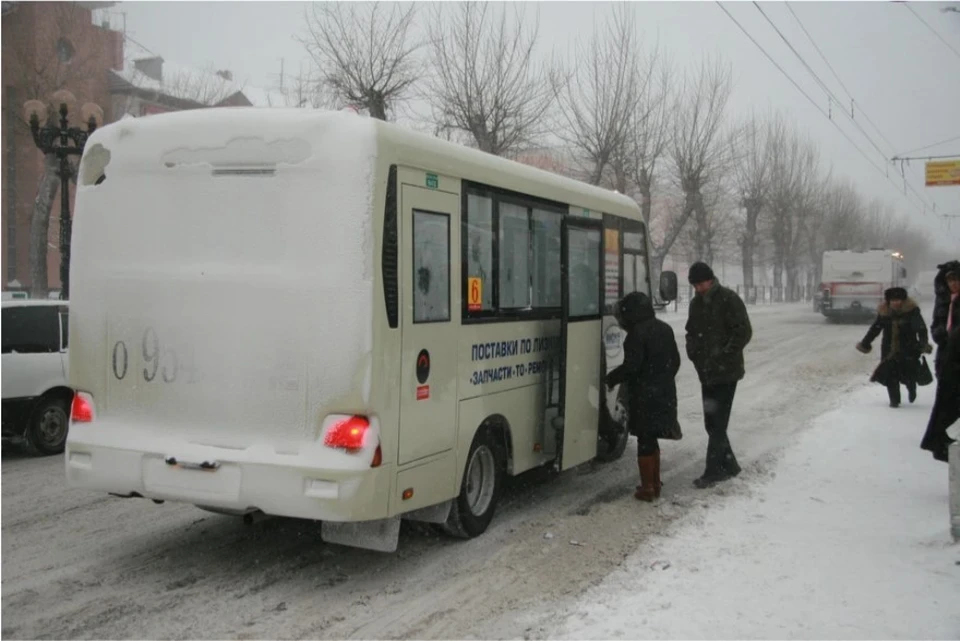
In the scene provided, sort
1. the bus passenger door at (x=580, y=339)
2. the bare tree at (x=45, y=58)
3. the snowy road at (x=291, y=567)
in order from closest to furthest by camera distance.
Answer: the snowy road at (x=291, y=567) → the bus passenger door at (x=580, y=339) → the bare tree at (x=45, y=58)

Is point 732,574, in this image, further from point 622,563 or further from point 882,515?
point 882,515

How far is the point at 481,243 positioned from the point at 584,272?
1918 millimetres

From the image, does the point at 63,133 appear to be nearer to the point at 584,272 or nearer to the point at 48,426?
the point at 48,426

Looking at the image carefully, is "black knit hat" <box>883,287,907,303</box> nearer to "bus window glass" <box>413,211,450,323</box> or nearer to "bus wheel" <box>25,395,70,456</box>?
"bus window glass" <box>413,211,450,323</box>

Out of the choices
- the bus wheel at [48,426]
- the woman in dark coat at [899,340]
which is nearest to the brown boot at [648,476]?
the woman in dark coat at [899,340]

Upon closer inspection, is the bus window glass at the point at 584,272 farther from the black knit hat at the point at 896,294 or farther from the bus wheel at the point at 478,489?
the black knit hat at the point at 896,294

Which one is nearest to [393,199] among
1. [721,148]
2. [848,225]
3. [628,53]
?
[628,53]

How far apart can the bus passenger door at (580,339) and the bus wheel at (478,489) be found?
2.84 ft

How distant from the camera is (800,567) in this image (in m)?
5.93

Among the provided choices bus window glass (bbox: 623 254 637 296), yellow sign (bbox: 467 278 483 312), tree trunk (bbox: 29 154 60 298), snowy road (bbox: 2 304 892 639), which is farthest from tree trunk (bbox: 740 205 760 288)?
yellow sign (bbox: 467 278 483 312)

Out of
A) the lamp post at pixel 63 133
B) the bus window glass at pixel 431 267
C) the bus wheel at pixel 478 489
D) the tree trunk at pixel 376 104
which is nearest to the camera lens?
the bus window glass at pixel 431 267

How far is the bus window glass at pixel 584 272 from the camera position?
7934 millimetres

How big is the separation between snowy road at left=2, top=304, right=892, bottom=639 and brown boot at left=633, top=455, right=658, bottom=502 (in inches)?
5.4

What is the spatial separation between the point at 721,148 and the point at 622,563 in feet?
111
